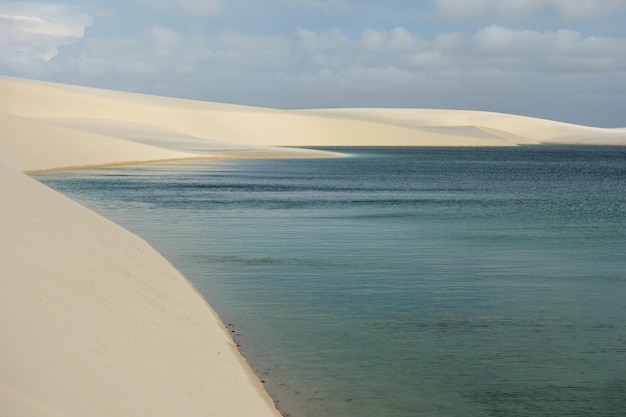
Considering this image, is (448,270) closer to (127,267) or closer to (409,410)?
(127,267)

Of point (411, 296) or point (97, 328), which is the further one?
point (411, 296)

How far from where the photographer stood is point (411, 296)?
14.0m

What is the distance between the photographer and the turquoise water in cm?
913

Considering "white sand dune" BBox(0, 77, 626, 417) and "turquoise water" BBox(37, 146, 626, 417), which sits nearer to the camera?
"white sand dune" BBox(0, 77, 626, 417)

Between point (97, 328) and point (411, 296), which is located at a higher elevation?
point (97, 328)

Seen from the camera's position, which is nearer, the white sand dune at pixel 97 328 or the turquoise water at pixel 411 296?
the white sand dune at pixel 97 328

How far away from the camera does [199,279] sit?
15609mm

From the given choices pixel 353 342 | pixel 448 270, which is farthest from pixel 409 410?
pixel 448 270

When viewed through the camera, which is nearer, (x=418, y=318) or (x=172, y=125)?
(x=418, y=318)

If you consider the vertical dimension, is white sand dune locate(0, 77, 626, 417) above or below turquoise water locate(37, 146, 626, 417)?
above

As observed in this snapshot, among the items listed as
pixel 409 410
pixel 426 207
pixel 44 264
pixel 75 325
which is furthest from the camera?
pixel 426 207

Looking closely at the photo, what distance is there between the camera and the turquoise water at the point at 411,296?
30.0ft

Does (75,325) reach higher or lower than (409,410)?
higher

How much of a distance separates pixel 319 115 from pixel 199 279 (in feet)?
443
